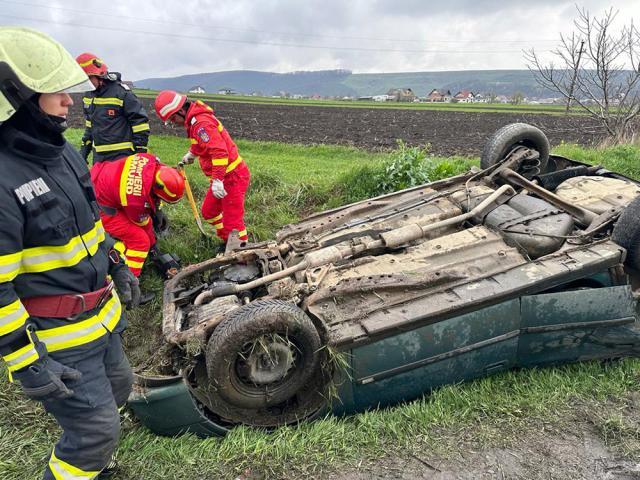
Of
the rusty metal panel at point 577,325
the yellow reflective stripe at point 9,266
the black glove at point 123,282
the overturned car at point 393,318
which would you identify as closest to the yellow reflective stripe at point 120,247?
the overturned car at point 393,318

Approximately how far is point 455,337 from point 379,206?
1.85 metres

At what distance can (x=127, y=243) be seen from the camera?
417cm

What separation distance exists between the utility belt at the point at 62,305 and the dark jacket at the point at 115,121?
3303 millimetres

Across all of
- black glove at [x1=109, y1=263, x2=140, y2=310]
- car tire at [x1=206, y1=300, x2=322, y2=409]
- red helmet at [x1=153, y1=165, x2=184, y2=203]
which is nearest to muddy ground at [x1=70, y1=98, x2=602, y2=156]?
red helmet at [x1=153, y1=165, x2=184, y2=203]

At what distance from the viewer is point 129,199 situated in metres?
3.94

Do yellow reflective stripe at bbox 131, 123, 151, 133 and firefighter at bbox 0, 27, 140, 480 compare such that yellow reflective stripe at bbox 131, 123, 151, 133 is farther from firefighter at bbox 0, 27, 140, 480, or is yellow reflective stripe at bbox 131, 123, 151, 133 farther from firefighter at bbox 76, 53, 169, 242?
firefighter at bbox 0, 27, 140, 480

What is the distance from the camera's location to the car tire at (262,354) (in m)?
2.65

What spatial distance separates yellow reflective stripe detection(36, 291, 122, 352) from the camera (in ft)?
6.32

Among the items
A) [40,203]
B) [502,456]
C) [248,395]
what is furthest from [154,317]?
[502,456]

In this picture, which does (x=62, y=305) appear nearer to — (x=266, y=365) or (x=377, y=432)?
(x=266, y=365)

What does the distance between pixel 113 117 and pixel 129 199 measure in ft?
4.59

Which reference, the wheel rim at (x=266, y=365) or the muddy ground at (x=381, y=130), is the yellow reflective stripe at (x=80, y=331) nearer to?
the wheel rim at (x=266, y=365)

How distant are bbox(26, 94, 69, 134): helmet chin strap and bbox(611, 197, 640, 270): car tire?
11.0 feet

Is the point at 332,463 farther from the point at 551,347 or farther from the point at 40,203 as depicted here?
the point at 40,203
